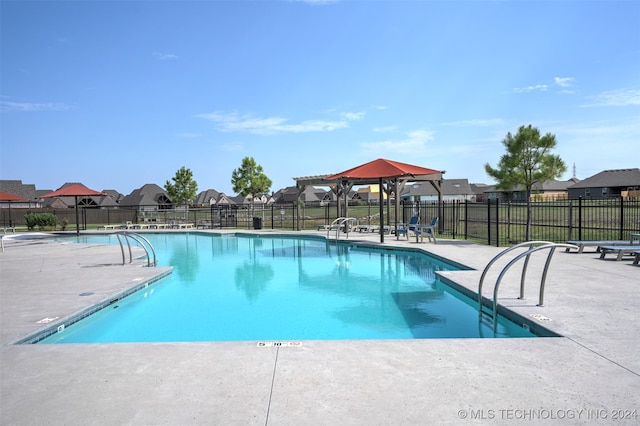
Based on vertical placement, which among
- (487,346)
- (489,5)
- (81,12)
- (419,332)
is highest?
(81,12)

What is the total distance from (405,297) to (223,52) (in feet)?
45.3

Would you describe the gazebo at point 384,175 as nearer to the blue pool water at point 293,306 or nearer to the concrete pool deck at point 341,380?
the blue pool water at point 293,306

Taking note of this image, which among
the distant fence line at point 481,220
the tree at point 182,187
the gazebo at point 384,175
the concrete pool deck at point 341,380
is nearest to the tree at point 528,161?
the distant fence line at point 481,220

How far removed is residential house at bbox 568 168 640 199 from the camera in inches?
1775

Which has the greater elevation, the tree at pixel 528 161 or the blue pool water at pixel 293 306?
the tree at pixel 528 161

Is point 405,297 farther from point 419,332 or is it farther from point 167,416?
point 167,416

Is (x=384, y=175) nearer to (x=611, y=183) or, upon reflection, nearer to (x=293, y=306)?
(x=293, y=306)

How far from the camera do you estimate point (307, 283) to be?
9.27 meters

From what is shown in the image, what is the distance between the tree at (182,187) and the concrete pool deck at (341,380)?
5511cm

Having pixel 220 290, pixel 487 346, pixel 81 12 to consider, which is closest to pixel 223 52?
pixel 81 12

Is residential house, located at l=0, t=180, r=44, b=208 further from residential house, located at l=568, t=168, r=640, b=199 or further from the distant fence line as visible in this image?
residential house, located at l=568, t=168, r=640, b=199

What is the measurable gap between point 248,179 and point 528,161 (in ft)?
148

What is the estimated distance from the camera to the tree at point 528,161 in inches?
588

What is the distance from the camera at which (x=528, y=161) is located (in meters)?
15.2
